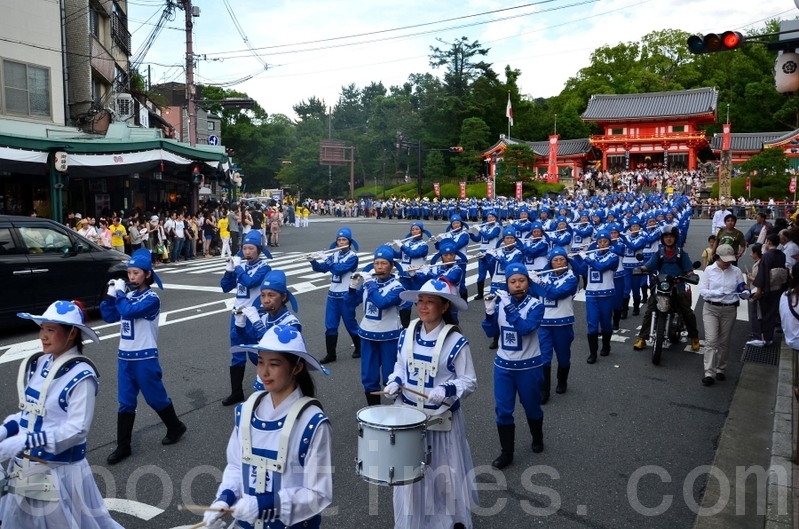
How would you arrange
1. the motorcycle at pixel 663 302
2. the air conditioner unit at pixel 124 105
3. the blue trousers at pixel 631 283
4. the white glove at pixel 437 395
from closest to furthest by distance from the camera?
the white glove at pixel 437 395 → the motorcycle at pixel 663 302 → the blue trousers at pixel 631 283 → the air conditioner unit at pixel 124 105

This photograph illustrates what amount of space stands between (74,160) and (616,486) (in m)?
18.2

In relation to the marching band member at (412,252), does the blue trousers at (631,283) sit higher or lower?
lower

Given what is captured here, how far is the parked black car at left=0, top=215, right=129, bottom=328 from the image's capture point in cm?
1025

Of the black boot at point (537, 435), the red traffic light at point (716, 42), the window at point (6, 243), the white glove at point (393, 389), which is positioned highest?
the red traffic light at point (716, 42)

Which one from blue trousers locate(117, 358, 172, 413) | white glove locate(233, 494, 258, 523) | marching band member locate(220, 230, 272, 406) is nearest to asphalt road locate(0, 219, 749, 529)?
marching band member locate(220, 230, 272, 406)

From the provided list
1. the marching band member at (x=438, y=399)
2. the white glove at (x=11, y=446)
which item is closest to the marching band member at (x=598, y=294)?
the marching band member at (x=438, y=399)

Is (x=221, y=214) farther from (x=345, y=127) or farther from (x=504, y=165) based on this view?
(x=345, y=127)

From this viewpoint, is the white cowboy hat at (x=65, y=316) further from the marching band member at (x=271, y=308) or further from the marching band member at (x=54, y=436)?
the marching band member at (x=271, y=308)

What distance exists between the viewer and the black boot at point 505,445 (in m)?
5.61

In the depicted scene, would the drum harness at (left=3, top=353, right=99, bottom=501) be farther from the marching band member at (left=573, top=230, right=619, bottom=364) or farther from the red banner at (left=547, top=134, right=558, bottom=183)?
the red banner at (left=547, top=134, right=558, bottom=183)

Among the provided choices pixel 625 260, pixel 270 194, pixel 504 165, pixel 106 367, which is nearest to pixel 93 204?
pixel 106 367

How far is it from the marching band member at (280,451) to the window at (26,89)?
21412mm

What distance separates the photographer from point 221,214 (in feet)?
84.2

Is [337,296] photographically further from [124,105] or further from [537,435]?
[124,105]
